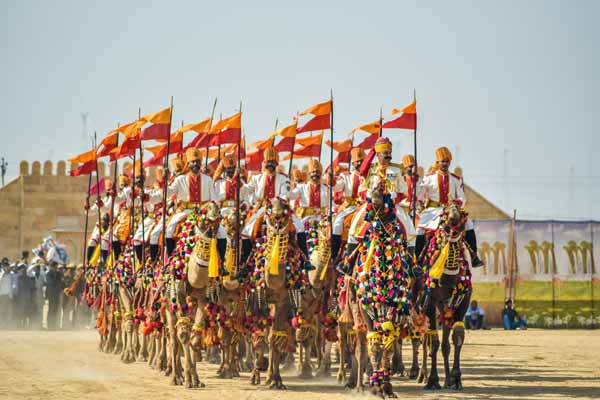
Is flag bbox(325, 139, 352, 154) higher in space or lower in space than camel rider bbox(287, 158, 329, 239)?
higher

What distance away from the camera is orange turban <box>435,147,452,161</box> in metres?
18.1

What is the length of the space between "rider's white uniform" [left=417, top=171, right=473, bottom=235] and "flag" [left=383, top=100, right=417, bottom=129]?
6.15 feet

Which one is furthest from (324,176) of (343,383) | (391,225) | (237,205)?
(391,225)

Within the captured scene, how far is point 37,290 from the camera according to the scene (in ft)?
131

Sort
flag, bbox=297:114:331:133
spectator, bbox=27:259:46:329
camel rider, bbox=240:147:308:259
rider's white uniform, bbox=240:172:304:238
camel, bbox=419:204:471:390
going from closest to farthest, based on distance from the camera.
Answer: camel, bbox=419:204:471:390
camel rider, bbox=240:147:308:259
rider's white uniform, bbox=240:172:304:238
flag, bbox=297:114:331:133
spectator, bbox=27:259:46:329

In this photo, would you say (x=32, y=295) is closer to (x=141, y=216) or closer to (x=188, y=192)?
(x=141, y=216)

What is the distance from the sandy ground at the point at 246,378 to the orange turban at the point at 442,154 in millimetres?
3476

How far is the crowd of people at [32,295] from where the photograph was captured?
37.5 m

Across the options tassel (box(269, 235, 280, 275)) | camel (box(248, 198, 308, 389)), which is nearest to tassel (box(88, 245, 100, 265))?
camel (box(248, 198, 308, 389))

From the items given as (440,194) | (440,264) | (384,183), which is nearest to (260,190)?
(440,194)

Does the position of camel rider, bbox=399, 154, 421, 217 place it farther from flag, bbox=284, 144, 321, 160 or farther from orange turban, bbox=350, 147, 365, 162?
flag, bbox=284, 144, 321, 160

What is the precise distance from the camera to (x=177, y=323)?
17.9 m

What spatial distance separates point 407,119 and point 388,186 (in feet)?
12.4

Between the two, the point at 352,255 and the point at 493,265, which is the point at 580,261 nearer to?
the point at 493,265
